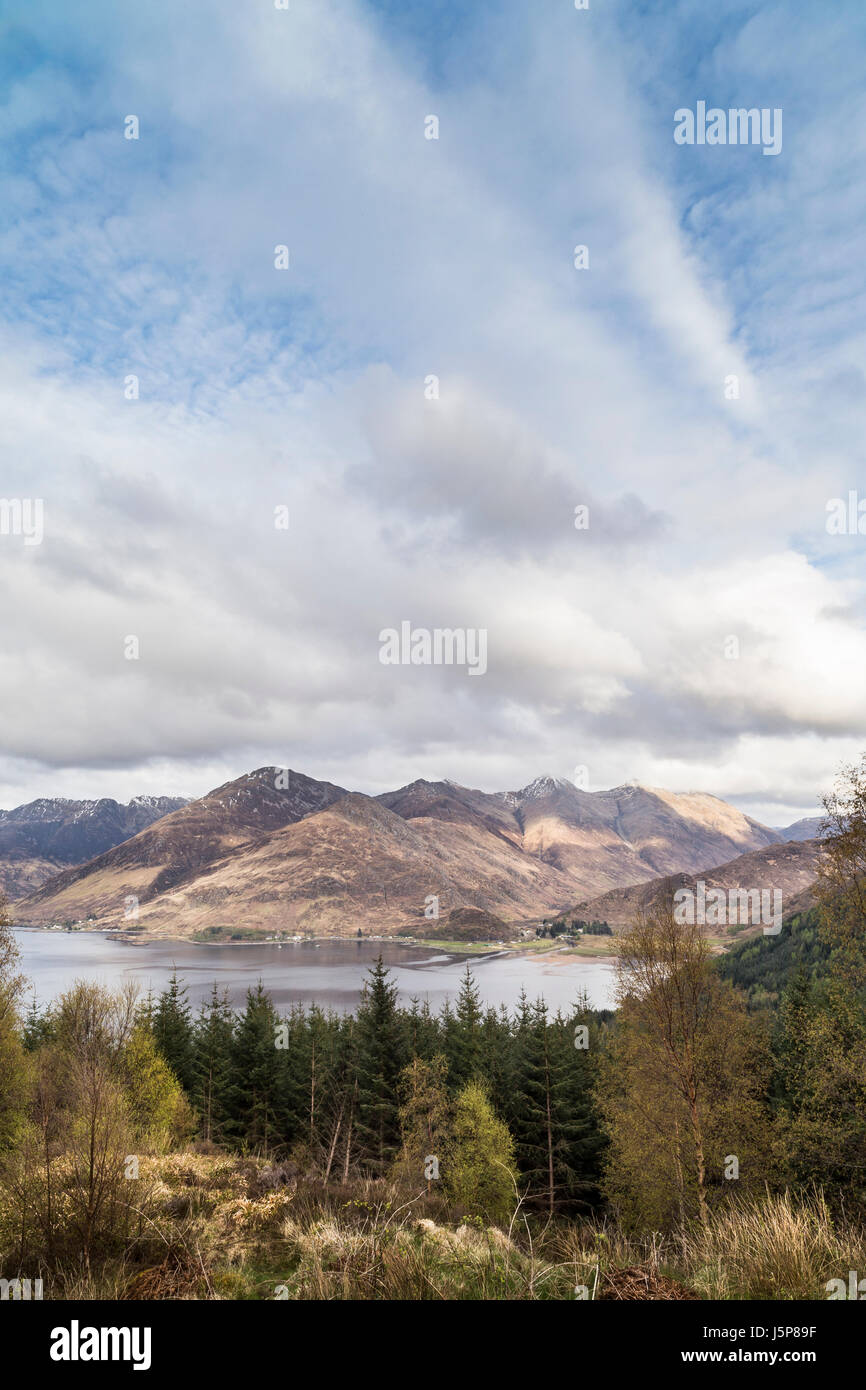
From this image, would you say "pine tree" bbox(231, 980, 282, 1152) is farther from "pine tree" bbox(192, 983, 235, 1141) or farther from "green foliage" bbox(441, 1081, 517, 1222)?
"green foliage" bbox(441, 1081, 517, 1222)

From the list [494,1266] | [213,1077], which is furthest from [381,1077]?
[494,1266]

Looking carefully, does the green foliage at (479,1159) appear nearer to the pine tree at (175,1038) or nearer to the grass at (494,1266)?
the pine tree at (175,1038)

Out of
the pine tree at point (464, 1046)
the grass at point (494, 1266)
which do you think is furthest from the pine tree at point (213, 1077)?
the grass at point (494, 1266)

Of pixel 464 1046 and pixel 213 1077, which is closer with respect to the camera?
pixel 213 1077

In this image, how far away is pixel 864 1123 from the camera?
60.9 ft

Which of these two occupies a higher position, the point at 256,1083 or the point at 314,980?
the point at 256,1083

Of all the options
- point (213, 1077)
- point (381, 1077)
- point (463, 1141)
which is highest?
point (381, 1077)

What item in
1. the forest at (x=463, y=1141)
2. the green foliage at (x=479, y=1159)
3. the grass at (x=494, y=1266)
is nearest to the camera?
the grass at (x=494, y=1266)

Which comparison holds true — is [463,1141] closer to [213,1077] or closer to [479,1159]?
[479,1159]

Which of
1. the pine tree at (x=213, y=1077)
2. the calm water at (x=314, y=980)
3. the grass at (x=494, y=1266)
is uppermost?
the grass at (x=494, y=1266)

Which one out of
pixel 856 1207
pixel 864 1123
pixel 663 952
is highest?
pixel 663 952
